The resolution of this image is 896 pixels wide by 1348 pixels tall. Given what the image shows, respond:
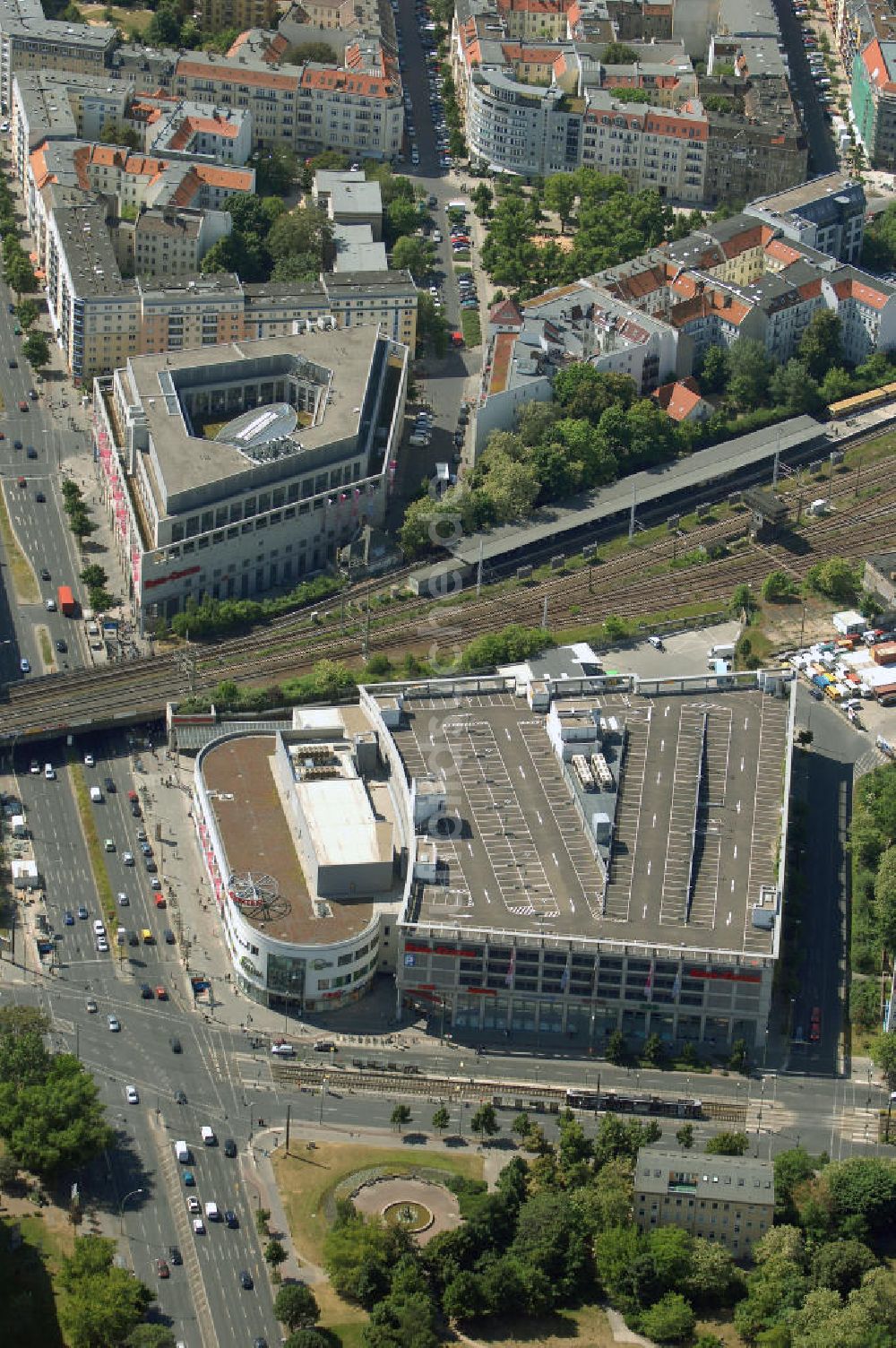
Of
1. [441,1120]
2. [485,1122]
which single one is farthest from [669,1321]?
[441,1120]

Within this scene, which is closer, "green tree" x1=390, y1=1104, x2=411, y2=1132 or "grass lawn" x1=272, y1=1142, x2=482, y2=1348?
"grass lawn" x1=272, y1=1142, x2=482, y2=1348

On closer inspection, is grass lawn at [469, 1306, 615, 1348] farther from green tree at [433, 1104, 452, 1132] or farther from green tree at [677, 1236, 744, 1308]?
green tree at [433, 1104, 452, 1132]

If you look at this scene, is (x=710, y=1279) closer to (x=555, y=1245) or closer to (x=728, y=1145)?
(x=555, y=1245)

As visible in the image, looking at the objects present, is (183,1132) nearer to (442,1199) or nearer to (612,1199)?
(442,1199)

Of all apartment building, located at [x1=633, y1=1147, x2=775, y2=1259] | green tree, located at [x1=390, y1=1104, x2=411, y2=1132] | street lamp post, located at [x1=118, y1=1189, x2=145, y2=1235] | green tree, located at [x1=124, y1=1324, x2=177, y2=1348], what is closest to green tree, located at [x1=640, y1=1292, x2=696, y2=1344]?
apartment building, located at [x1=633, y1=1147, x2=775, y2=1259]

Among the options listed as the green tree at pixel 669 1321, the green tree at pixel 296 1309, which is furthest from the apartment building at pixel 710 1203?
the green tree at pixel 296 1309

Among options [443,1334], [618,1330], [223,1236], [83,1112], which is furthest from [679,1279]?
[83,1112]
